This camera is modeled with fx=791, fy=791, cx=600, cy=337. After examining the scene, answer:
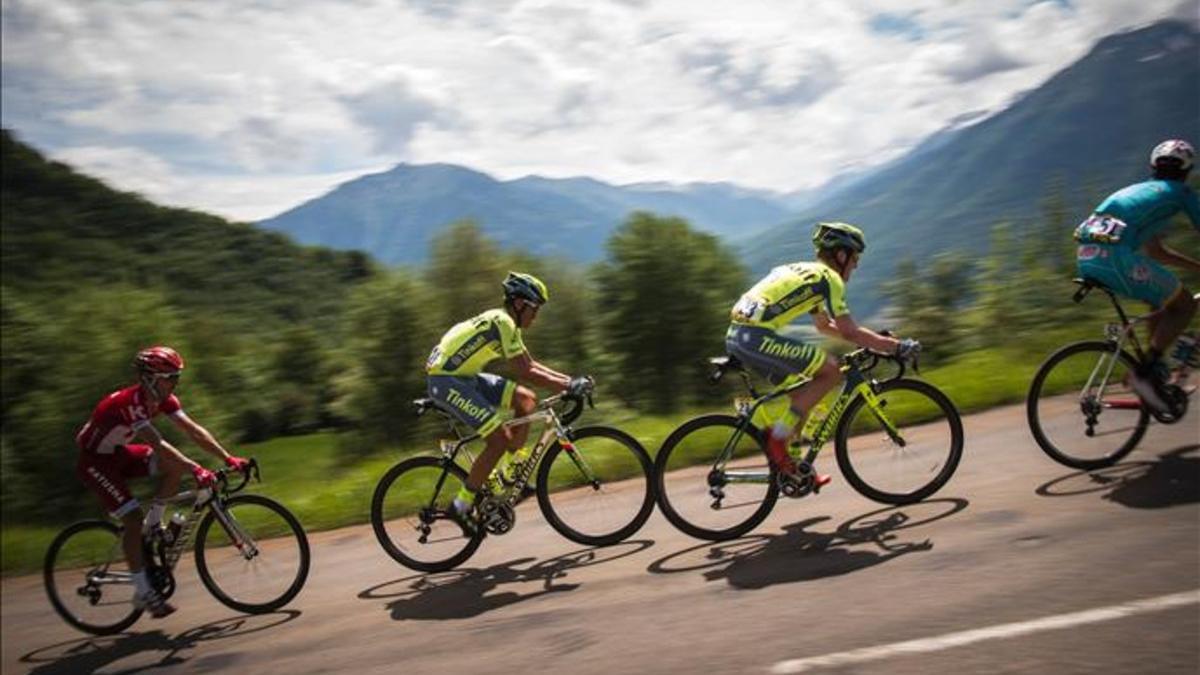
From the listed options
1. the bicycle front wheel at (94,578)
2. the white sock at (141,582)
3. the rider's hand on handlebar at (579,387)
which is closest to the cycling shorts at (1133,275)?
the rider's hand on handlebar at (579,387)

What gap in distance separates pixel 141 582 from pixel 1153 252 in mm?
8928

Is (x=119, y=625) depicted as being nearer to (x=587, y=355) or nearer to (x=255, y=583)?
(x=255, y=583)

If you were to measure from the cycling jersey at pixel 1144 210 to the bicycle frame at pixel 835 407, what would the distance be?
6.76 ft

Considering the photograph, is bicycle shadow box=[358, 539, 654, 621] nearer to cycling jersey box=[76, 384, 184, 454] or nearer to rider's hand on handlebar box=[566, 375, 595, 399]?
rider's hand on handlebar box=[566, 375, 595, 399]

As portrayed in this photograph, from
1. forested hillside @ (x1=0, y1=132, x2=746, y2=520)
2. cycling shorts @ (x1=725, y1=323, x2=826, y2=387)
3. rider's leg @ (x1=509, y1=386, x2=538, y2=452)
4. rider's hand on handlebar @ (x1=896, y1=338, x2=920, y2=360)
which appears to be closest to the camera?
rider's hand on handlebar @ (x1=896, y1=338, x2=920, y2=360)

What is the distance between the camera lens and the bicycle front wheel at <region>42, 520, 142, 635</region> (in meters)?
6.91

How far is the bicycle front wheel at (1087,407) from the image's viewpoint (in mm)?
6379

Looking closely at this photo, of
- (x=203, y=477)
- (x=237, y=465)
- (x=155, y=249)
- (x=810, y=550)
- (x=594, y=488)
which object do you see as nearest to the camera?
(x=810, y=550)

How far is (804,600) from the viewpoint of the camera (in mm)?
5090

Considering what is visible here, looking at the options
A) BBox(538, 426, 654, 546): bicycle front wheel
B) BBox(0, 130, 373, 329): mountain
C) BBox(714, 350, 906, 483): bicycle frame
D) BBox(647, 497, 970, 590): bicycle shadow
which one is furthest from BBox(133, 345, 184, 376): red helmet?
BBox(0, 130, 373, 329): mountain

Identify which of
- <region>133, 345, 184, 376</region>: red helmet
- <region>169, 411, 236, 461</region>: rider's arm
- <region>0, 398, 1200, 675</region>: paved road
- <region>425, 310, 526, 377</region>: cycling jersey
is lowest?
<region>0, 398, 1200, 675</region>: paved road

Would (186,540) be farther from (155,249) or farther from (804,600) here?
(155,249)

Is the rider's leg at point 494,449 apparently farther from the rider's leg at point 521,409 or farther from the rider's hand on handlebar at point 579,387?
the rider's hand on handlebar at point 579,387

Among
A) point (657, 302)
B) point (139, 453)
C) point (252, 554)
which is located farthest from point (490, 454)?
point (657, 302)
